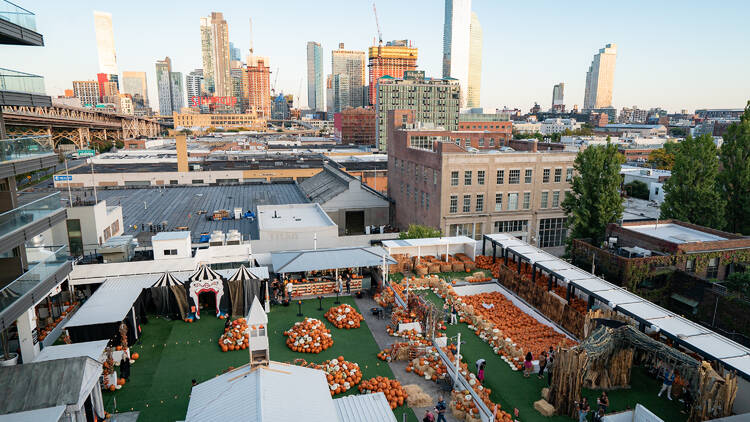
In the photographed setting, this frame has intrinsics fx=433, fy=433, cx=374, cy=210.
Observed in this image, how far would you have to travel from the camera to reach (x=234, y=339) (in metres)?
23.4

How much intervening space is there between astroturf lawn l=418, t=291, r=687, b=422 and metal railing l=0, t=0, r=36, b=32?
79.7 ft

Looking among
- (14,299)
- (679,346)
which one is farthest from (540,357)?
(14,299)

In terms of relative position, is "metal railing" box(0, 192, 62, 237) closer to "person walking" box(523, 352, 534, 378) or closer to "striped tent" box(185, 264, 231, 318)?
"striped tent" box(185, 264, 231, 318)

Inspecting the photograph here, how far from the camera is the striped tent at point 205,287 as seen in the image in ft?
86.7

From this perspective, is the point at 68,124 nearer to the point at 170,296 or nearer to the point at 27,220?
the point at 170,296

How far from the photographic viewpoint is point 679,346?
68.2ft

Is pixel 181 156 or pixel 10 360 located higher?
pixel 181 156

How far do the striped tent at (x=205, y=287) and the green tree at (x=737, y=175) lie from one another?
41252 millimetres

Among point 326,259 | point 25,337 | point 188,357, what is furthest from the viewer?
point 326,259

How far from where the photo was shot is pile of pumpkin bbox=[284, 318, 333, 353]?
22734 mm

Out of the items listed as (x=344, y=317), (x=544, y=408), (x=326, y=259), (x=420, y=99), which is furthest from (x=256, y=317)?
(x=420, y=99)

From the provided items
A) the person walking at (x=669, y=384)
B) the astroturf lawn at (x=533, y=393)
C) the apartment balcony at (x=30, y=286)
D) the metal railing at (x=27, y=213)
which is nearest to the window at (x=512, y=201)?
the astroturf lawn at (x=533, y=393)

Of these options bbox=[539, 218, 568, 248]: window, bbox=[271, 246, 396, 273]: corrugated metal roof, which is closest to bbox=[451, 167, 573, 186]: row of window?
bbox=[539, 218, 568, 248]: window

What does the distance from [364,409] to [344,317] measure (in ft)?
35.3
